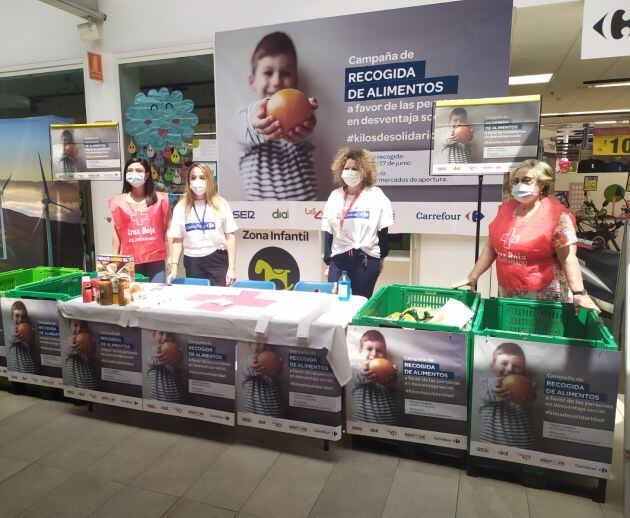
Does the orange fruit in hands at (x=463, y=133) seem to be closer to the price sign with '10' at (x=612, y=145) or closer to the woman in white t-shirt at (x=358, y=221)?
the woman in white t-shirt at (x=358, y=221)

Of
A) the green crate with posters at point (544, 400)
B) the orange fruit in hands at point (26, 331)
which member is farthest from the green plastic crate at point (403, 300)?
the orange fruit in hands at point (26, 331)

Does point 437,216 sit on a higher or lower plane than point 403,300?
higher

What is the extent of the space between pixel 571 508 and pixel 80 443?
243cm

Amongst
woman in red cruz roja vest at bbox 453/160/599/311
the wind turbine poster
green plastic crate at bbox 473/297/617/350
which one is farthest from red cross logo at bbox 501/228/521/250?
the wind turbine poster

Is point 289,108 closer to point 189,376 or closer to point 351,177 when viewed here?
point 351,177

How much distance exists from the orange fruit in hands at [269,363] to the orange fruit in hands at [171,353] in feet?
1.60

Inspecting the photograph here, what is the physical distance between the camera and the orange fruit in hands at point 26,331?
119 inches

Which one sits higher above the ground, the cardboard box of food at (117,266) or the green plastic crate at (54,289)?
the cardboard box of food at (117,266)

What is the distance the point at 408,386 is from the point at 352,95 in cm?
304

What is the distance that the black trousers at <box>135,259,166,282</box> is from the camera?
12.1ft

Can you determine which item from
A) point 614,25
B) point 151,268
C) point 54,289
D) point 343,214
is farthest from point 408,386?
point 614,25

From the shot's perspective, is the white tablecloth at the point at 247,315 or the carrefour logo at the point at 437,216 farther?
the carrefour logo at the point at 437,216

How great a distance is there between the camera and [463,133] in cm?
302

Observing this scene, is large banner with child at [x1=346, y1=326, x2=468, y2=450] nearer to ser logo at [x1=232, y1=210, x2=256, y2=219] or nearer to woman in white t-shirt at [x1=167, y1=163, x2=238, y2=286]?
woman in white t-shirt at [x1=167, y1=163, x2=238, y2=286]
